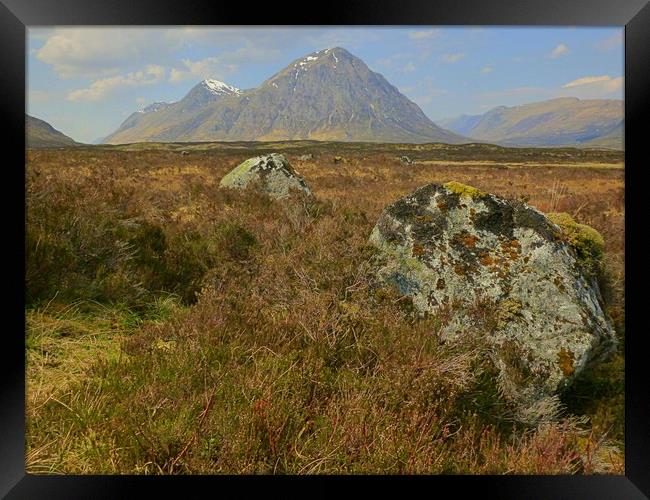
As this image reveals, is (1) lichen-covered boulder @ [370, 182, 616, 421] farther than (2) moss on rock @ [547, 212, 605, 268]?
No

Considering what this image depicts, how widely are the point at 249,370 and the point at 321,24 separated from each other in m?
2.09

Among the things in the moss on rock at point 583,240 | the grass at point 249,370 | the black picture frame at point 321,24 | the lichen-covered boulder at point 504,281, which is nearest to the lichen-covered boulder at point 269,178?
the grass at point 249,370

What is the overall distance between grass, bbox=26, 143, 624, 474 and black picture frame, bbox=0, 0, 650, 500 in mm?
89

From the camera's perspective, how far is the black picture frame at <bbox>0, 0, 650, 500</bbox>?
267 centimetres

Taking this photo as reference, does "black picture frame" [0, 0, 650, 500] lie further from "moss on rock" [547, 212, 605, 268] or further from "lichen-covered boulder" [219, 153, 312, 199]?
"lichen-covered boulder" [219, 153, 312, 199]

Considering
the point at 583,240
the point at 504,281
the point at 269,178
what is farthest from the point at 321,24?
the point at 269,178

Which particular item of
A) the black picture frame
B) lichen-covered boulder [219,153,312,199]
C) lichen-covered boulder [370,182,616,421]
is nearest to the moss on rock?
lichen-covered boulder [370,182,616,421]

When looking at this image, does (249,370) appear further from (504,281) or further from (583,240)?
(583,240)

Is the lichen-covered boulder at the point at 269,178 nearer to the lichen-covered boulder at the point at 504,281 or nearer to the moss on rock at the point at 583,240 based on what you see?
the moss on rock at the point at 583,240

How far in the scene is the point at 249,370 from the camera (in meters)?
3.31

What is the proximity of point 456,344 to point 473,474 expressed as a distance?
3.95ft

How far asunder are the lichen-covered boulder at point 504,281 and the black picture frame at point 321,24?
3.20 feet

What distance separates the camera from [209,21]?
2826 mm

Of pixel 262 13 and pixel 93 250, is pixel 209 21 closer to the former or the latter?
pixel 262 13
